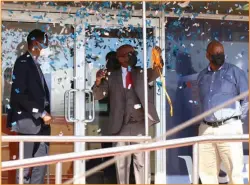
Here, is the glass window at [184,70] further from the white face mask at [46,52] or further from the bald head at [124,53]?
the white face mask at [46,52]

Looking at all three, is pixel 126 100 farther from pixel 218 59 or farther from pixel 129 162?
pixel 218 59

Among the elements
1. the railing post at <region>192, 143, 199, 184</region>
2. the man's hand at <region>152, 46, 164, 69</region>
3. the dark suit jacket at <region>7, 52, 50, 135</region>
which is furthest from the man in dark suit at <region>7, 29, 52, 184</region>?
the railing post at <region>192, 143, 199, 184</region>

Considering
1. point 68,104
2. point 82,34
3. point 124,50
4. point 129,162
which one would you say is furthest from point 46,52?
point 129,162

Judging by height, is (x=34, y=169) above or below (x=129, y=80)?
below

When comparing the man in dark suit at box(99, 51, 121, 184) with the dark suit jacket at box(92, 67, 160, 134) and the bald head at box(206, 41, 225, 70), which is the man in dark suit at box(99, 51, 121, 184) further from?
the bald head at box(206, 41, 225, 70)

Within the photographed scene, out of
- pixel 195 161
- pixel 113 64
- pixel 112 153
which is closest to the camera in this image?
pixel 112 153

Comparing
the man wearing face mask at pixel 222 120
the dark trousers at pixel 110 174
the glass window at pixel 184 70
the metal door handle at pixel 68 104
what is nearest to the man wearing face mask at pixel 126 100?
the dark trousers at pixel 110 174

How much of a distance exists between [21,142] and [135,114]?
1566 mm

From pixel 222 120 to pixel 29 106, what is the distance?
2112 mm

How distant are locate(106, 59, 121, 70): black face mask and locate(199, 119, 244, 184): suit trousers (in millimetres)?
1225

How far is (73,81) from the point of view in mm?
7082

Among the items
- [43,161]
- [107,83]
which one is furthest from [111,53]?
[43,161]

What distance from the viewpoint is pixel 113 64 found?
22.1 ft

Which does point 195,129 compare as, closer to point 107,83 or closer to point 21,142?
point 107,83
